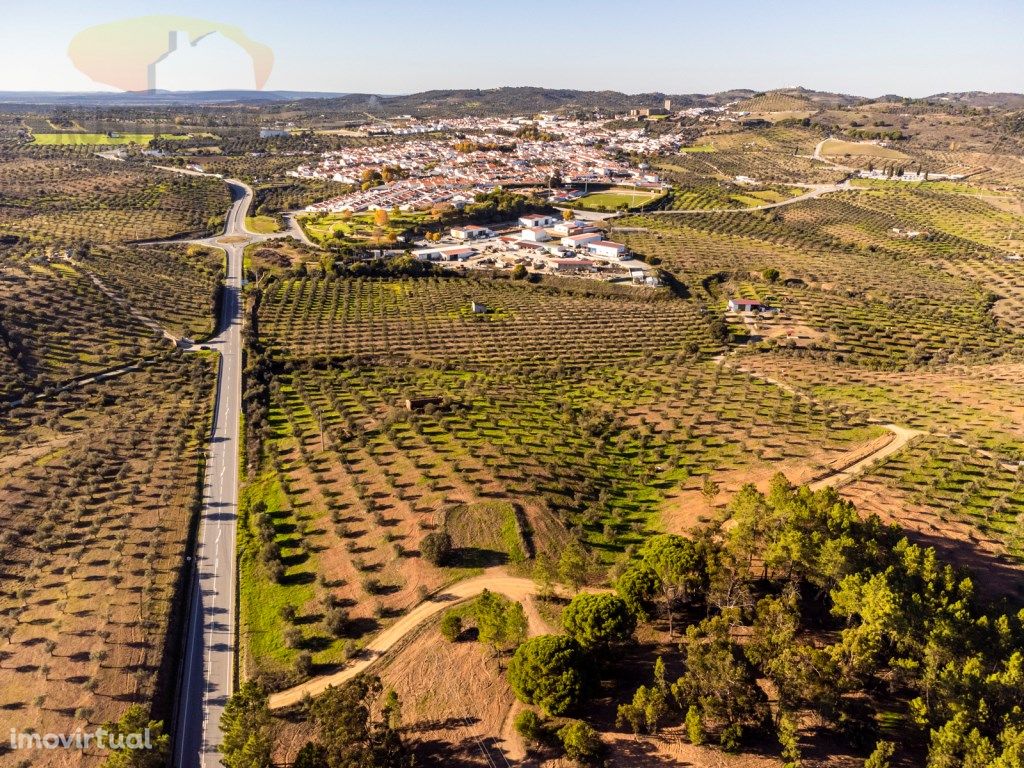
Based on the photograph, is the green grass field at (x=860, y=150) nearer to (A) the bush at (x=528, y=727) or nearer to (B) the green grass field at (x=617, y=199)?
(B) the green grass field at (x=617, y=199)

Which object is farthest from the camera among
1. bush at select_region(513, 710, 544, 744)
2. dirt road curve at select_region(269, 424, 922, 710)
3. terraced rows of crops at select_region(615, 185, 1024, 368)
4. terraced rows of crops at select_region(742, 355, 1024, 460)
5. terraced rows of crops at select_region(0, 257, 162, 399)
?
terraced rows of crops at select_region(615, 185, 1024, 368)

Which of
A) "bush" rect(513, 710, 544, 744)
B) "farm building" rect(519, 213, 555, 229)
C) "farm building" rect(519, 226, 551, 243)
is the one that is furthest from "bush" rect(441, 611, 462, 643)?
"farm building" rect(519, 213, 555, 229)

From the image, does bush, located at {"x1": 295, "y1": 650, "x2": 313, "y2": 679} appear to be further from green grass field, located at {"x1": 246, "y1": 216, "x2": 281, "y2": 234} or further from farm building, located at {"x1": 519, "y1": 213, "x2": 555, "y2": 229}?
green grass field, located at {"x1": 246, "y1": 216, "x2": 281, "y2": 234}

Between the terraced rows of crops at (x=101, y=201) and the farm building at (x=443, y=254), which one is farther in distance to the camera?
the terraced rows of crops at (x=101, y=201)

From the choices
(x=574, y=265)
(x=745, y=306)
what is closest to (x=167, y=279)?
(x=574, y=265)

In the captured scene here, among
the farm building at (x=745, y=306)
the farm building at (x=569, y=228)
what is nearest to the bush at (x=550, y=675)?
the farm building at (x=745, y=306)
